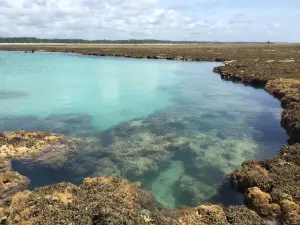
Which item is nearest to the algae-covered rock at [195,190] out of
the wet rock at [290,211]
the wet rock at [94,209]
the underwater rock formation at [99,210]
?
the underwater rock formation at [99,210]

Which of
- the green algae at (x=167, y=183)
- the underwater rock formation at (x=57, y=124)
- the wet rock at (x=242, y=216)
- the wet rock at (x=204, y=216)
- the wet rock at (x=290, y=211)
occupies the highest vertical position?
the wet rock at (x=290, y=211)

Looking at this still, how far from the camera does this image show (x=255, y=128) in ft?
88.6

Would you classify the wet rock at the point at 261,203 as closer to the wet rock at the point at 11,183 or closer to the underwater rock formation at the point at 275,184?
the underwater rock formation at the point at 275,184

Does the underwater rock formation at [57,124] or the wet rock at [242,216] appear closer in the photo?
the wet rock at [242,216]

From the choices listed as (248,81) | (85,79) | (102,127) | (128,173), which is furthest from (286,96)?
(85,79)

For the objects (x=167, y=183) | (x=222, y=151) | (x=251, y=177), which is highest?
(x=251, y=177)

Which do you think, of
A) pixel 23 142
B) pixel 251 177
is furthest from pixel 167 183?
pixel 23 142

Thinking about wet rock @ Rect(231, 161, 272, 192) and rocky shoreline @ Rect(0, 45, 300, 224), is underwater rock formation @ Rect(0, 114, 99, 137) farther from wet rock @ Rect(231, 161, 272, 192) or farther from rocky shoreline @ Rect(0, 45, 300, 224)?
wet rock @ Rect(231, 161, 272, 192)

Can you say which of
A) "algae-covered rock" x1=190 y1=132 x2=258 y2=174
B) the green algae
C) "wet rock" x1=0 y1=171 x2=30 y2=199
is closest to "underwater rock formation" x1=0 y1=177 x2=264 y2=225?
the green algae

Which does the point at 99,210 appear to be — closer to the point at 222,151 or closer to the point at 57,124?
the point at 222,151

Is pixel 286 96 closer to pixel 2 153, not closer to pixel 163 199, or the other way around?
pixel 163 199

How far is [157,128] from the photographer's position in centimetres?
2680

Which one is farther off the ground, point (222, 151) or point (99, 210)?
point (99, 210)

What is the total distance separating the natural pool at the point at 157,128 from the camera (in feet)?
58.6
